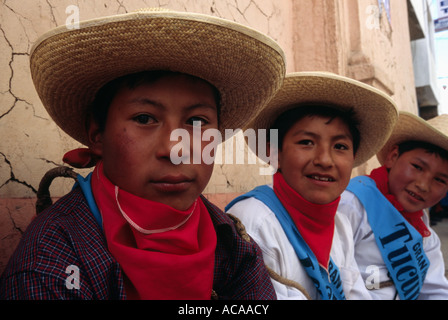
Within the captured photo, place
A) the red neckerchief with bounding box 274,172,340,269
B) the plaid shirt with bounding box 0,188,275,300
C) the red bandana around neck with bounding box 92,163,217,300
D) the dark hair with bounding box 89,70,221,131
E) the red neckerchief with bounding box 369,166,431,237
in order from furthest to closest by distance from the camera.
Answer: the red neckerchief with bounding box 369,166,431,237 < the red neckerchief with bounding box 274,172,340,269 < the dark hair with bounding box 89,70,221,131 < the red bandana around neck with bounding box 92,163,217,300 < the plaid shirt with bounding box 0,188,275,300

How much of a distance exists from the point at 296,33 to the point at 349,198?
6.62 feet

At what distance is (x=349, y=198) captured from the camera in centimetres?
198

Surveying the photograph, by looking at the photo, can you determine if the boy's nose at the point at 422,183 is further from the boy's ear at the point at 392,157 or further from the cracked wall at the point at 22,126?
the cracked wall at the point at 22,126

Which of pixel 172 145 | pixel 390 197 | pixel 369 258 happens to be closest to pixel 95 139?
pixel 172 145

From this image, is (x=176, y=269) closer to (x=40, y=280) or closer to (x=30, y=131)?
(x=40, y=280)

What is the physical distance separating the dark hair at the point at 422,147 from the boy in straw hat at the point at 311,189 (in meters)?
0.56

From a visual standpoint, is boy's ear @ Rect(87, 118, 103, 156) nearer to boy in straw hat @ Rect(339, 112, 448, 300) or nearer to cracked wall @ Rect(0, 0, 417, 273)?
cracked wall @ Rect(0, 0, 417, 273)

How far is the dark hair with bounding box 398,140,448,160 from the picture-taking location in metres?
2.07

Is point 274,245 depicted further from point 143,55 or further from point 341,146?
point 143,55

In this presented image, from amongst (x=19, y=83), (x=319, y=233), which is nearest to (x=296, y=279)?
(x=319, y=233)

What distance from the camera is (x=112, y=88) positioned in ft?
3.31

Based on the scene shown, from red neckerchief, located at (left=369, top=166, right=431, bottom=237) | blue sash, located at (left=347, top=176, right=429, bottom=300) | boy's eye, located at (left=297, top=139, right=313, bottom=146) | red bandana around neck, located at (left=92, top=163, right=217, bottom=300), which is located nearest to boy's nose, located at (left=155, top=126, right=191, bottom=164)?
red bandana around neck, located at (left=92, top=163, right=217, bottom=300)

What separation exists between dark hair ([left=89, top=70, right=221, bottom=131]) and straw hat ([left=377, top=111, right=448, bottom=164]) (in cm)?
169

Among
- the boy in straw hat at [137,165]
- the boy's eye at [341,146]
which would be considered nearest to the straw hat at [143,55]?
the boy in straw hat at [137,165]
